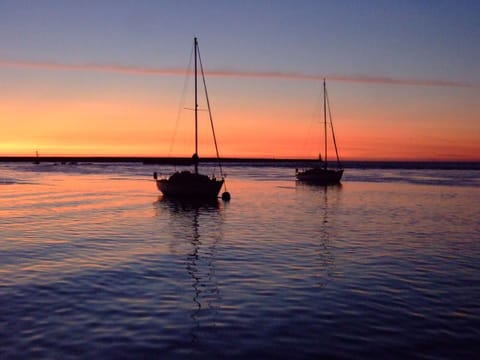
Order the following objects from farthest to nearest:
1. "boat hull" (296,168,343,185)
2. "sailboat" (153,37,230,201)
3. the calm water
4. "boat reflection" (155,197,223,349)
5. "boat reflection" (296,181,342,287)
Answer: "boat hull" (296,168,343,185) → "sailboat" (153,37,230,201) → "boat reflection" (296,181,342,287) → "boat reflection" (155,197,223,349) → the calm water

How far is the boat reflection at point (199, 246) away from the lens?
39.6ft

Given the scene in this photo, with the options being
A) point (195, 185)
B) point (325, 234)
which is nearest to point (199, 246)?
point (325, 234)

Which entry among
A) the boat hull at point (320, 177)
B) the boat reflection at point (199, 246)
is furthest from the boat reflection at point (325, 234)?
the boat hull at point (320, 177)

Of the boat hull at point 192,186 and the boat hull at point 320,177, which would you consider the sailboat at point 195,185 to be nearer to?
the boat hull at point 192,186

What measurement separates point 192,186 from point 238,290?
33.4 metres

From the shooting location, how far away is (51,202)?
43031 millimetres

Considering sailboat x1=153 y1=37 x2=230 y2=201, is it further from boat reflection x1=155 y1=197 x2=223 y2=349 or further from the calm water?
the calm water

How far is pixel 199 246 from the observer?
22.2 m

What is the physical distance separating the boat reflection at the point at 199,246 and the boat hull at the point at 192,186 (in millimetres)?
1290

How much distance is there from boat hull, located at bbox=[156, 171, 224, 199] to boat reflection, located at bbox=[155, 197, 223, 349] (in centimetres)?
129

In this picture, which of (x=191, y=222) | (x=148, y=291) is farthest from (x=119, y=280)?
(x=191, y=222)

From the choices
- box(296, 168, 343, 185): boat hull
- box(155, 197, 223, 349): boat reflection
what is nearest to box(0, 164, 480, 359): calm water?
box(155, 197, 223, 349): boat reflection

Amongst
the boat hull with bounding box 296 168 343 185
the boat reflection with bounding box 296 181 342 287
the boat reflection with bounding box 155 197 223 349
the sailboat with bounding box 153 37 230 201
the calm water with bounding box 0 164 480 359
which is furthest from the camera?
the boat hull with bounding box 296 168 343 185

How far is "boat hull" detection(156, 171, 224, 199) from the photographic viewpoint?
46.8 m
